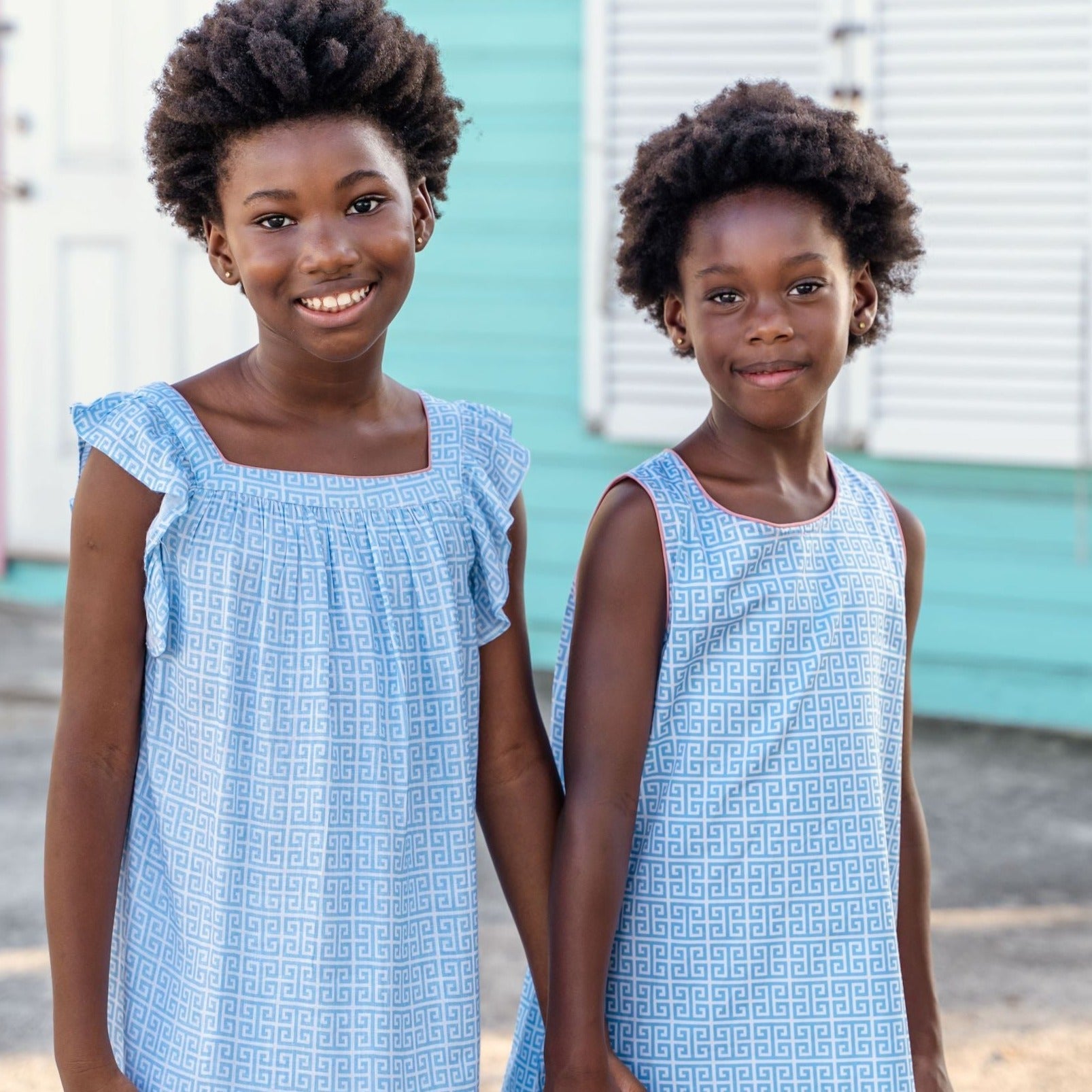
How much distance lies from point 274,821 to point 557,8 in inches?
151

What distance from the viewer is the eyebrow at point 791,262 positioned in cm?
180

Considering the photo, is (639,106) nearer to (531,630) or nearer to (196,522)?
(531,630)

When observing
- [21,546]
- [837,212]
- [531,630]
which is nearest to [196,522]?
[837,212]

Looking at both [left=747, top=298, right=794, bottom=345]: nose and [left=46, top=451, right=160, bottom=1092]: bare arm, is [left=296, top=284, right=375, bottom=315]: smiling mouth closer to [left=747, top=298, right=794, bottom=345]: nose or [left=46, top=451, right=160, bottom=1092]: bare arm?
[left=46, top=451, right=160, bottom=1092]: bare arm

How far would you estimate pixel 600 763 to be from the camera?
5.67 feet

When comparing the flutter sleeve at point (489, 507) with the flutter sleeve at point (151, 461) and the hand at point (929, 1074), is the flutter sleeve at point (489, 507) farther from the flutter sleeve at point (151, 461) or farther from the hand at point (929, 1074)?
the hand at point (929, 1074)

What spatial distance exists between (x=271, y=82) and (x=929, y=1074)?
4.17 feet

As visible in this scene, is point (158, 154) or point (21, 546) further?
point (21, 546)

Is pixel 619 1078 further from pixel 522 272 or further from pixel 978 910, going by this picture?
pixel 522 272

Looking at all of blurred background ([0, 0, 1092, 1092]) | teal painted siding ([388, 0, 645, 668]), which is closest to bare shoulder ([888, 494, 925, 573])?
blurred background ([0, 0, 1092, 1092])

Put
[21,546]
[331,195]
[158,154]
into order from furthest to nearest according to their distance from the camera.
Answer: [21,546]
[158,154]
[331,195]

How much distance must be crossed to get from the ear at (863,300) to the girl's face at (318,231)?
0.56 meters

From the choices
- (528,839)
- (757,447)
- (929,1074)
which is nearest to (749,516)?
(757,447)

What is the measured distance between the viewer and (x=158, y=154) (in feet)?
5.73
